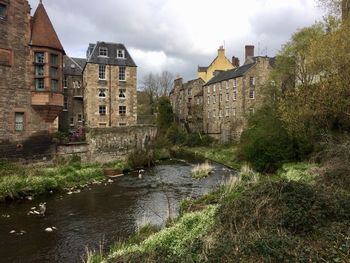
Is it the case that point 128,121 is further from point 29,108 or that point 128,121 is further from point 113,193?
point 113,193

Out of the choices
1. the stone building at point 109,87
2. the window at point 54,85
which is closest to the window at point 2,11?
the window at point 54,85

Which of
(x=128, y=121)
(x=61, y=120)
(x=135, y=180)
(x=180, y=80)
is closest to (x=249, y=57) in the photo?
(x=180, y=80)

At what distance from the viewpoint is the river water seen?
38.8 feet

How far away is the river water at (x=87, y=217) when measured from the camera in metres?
11.8

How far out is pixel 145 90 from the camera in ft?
246

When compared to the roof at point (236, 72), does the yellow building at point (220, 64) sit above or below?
above

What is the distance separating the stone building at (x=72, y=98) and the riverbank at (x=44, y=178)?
17.0 metres

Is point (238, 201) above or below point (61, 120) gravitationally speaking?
below

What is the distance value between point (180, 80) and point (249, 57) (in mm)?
16301

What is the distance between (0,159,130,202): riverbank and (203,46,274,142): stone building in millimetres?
22154

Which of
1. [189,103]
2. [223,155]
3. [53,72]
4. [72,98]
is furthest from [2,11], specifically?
[189,103]

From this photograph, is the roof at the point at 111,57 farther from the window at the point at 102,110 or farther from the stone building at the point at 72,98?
the window at the point at 102,110

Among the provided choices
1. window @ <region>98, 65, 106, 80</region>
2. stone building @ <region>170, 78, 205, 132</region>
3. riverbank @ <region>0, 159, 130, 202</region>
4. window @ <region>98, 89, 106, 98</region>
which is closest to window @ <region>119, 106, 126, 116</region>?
window @ <region>98, 89, 106, 98</region>

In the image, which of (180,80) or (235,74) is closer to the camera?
(235,74)
